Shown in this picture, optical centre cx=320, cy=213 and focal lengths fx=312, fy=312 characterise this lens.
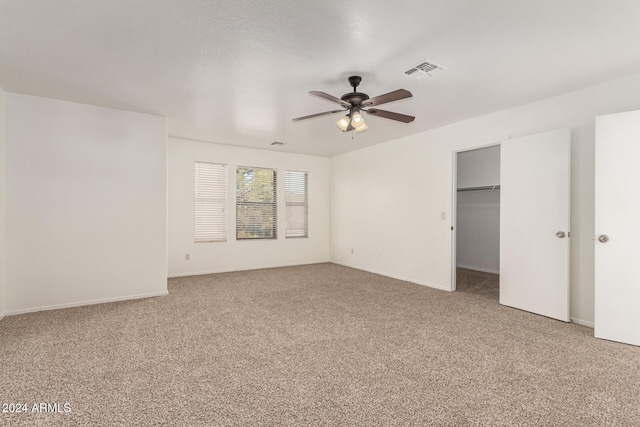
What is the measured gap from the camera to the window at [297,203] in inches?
278

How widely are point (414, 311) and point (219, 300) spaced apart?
2.55m

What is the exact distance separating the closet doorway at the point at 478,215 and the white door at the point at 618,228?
8.56 ft

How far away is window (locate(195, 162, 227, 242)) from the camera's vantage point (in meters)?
6.08

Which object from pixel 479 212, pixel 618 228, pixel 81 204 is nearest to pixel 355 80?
pixel 618 228

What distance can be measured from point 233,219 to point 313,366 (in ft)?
14.4

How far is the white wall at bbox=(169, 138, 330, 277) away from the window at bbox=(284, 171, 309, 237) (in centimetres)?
12

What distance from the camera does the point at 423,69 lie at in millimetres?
2932

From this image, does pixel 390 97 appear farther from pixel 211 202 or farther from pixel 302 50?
pixel 211 202

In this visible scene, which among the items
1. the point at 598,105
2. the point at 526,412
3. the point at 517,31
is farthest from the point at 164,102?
the point at 598,105

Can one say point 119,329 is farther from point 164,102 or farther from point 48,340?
point 164,102

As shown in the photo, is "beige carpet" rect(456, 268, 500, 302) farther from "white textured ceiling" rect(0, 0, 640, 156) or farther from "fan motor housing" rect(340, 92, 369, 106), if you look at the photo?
"fan motor housing" rect(340, 92, 369, 106)

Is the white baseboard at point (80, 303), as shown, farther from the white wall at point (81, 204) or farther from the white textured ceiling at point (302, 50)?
the white textured ceiling at point (302, 50)

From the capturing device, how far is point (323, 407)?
1906mm

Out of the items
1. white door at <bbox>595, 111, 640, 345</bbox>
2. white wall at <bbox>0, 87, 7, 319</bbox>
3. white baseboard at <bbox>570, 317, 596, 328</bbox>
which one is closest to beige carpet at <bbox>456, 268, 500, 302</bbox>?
white baseboard at <bbox>570, 317, 596, 328</bbox>
